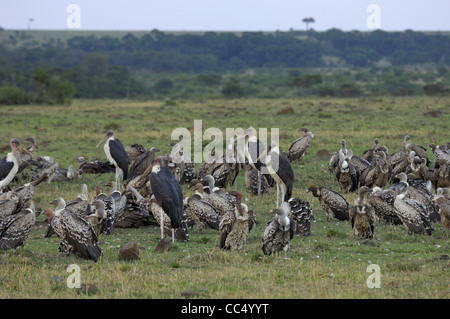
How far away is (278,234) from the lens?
8.86 metres

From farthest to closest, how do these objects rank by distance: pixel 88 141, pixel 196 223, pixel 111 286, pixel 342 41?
pixel 342 41
pixel 88 141
pixel 196 223
pixel 111 286

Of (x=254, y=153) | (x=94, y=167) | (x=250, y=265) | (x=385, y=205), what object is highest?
(x=254, y=153)

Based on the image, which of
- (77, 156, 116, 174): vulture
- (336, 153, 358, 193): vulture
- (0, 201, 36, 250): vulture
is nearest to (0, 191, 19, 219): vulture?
(0, 201, 36, 250): vulture

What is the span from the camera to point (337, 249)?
9.40m

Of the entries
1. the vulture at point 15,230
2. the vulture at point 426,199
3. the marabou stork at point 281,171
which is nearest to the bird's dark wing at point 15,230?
the vulture at point 15,230

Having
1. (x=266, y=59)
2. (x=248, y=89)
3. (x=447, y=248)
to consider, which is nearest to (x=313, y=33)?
(x=266, y=59)

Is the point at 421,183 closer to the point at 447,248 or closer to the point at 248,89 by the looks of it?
the point at 447,248

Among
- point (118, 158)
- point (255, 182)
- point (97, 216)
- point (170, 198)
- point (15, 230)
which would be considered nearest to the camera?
point (15, 230)

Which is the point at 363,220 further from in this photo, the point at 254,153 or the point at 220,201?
the point at 254,153

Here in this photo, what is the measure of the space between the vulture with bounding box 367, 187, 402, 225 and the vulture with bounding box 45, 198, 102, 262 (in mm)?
4869

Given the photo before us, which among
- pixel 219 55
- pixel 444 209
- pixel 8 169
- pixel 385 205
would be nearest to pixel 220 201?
pixel 385 205

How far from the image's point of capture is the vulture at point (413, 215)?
33.4ft

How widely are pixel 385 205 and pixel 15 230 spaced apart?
235 inches

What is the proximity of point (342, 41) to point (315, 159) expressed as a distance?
9586 cm
